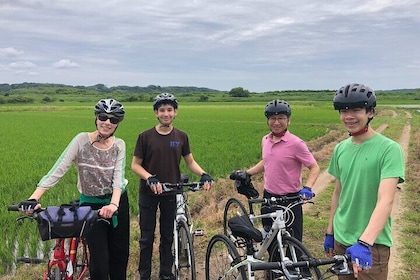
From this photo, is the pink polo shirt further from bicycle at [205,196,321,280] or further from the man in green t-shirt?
the man in green t-shirt

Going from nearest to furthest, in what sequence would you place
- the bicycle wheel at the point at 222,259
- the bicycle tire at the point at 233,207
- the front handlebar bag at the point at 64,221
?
the front handlebar bag at the point at 64,221 < the bicycle wheel at the point at 222,259 < the bicycle tire at the point at 233,207

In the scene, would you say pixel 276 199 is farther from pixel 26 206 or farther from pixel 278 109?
pixel 26 206

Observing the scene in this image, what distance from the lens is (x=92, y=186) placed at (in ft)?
10.5

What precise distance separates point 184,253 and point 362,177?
221 centimetres

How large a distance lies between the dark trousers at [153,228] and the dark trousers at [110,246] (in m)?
0.31

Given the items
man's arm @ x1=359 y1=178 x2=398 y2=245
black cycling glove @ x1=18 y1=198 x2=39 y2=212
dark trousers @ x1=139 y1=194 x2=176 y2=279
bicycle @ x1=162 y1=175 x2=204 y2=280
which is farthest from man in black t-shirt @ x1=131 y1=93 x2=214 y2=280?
man's arm @ x1=359 y1=178 x2=398 y2=245

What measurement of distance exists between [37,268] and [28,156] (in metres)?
8.54

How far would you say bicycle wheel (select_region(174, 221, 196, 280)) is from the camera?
11.7ft

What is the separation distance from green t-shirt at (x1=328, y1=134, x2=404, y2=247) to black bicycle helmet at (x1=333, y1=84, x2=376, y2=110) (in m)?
0.22

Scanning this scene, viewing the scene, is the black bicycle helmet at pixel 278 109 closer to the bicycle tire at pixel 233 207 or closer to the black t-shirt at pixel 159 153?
the black t-shirt at pixel 159 153

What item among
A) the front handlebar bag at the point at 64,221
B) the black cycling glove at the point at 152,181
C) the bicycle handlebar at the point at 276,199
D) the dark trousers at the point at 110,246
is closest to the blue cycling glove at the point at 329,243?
the bicycle handlebar at the point at 276,199

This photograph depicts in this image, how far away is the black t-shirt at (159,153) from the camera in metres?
3.80

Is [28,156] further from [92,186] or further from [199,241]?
[92,186]

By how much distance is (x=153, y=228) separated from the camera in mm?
3928
